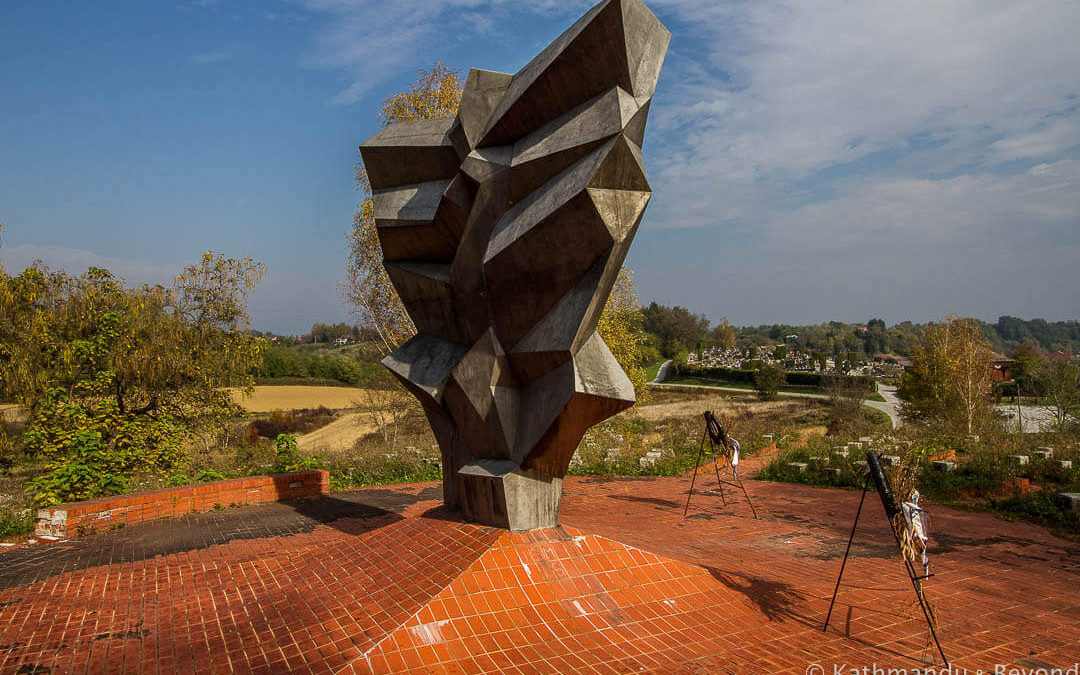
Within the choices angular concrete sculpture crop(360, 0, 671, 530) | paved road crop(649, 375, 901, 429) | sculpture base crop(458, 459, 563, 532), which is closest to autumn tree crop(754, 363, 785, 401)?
paved road crop(649, 375, 901, 429)

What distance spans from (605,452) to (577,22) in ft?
36.9

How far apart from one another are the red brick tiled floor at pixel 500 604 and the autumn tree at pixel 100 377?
2.18 m

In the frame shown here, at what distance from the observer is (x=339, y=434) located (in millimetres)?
26391

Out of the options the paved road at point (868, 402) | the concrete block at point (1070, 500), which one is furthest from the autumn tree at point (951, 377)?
the concrete block at point (1070, 500)

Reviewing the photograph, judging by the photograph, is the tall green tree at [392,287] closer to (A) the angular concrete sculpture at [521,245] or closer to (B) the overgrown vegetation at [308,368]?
(A) the angular concrete sculpture at [521,245]

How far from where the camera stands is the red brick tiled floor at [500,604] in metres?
4.56

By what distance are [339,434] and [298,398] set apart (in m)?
13.2

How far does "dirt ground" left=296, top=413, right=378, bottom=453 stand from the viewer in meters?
23.1

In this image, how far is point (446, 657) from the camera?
14.7 ft

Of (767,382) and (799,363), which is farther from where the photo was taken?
(799,363)

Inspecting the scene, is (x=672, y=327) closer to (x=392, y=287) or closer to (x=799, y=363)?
(x=799, y=363)

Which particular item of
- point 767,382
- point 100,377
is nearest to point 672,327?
point 767,382

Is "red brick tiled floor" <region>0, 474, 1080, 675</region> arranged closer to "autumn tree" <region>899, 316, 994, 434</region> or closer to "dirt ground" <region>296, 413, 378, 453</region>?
"autumn tree" <region>899, 316, 994, 434</region>

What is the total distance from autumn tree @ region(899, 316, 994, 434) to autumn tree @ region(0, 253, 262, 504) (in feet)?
68.4
